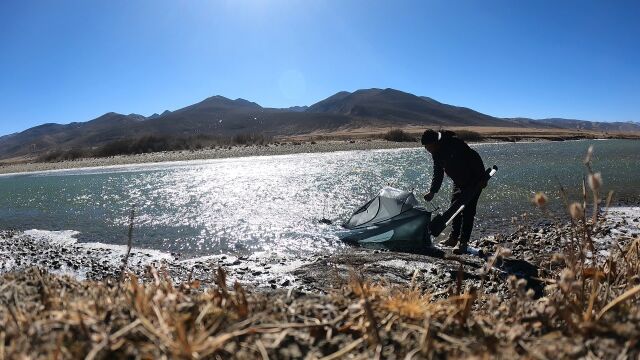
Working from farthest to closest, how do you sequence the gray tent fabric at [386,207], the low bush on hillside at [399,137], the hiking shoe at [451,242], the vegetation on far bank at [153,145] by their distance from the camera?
the vegetation on far bank at [153,145] < the low bush on hillside at [399,137] < the gray tent fabric at [386,207] < the hiking shoe at [451,242]

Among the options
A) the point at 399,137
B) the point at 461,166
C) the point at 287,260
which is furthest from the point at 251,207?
the point at 399,137

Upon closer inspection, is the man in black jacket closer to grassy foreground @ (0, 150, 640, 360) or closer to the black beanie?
the black beanie

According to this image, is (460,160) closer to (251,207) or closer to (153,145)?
(251,207)

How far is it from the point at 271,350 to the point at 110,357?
0.56 meters

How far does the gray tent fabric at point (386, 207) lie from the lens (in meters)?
9.65

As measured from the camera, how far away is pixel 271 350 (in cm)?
167

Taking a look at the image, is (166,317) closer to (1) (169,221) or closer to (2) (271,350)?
(2) (271,350)

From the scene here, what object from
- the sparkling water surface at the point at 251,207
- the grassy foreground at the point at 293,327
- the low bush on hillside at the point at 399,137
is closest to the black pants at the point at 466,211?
the sparkling water surface at the point at 251,207

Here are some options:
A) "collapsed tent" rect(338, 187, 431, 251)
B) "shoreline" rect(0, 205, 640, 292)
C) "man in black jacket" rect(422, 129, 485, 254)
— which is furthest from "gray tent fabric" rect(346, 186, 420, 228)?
"shoreline" rect(0, 205, 640, 292)

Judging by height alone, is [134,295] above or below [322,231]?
above

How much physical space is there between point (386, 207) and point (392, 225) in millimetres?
925

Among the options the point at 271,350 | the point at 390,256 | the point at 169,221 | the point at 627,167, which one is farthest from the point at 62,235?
the point at 627,167

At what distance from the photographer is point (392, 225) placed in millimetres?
9141

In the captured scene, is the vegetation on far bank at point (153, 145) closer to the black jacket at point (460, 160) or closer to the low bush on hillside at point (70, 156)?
the low bush on hillside at point (70, 156)
